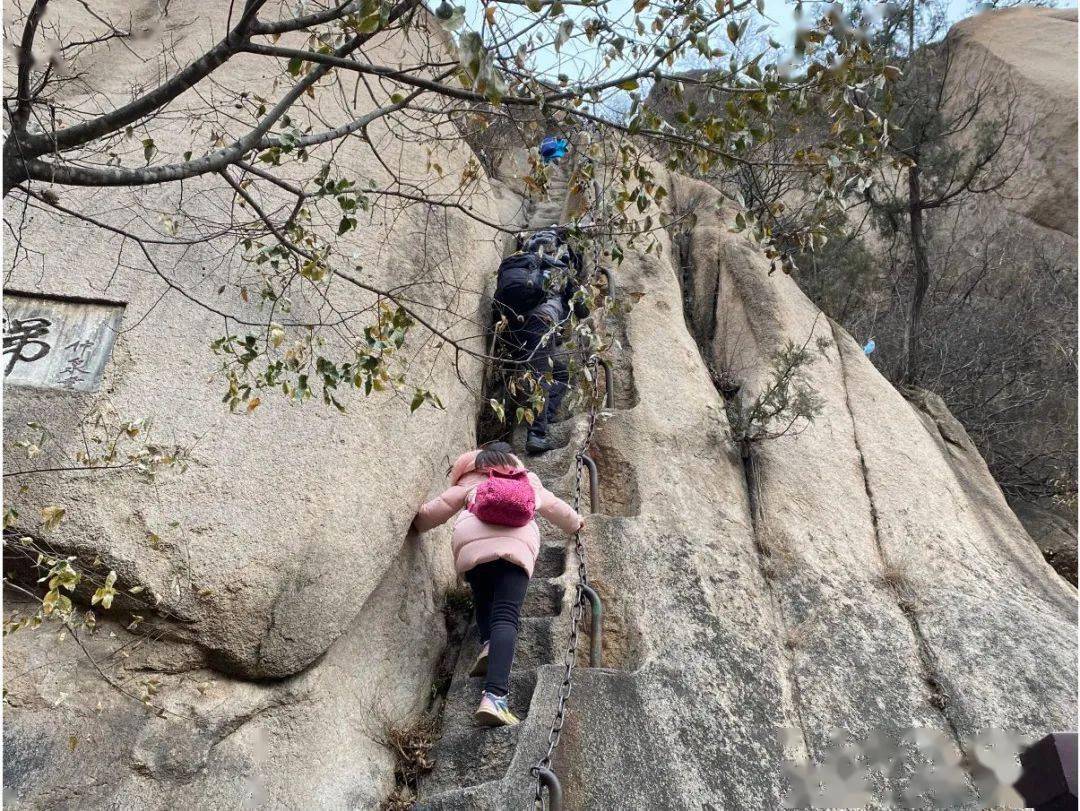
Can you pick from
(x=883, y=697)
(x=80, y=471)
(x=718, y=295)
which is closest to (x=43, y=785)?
(x=80, y=471)

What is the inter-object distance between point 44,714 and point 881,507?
5.94m

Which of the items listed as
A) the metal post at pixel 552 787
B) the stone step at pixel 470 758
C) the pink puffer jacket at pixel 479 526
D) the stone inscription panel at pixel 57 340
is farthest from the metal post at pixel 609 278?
the metal post at pixel 552 787

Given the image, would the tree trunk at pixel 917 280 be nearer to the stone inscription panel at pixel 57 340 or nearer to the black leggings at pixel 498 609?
the black leggings at pixel 498 609

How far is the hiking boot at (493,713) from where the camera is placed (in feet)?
15.7

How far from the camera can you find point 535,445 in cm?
734

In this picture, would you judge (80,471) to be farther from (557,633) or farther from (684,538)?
(684,538)

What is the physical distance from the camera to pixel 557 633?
18.0ft

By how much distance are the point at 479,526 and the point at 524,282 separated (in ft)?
9.09

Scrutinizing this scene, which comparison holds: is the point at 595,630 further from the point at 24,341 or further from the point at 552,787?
the point at 24,341

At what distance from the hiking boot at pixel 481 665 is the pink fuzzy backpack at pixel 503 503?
751mm

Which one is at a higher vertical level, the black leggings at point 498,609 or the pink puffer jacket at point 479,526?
the pink puffer jacket at point 479,526

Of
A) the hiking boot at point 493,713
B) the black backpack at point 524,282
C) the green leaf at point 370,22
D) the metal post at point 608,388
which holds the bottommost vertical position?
the hiking boot at point 493,713

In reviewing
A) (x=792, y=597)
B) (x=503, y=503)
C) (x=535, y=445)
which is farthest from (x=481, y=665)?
(x=535, y=445)

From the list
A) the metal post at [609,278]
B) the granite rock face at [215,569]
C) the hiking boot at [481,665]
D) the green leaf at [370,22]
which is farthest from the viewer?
the metal post at [609,278]
